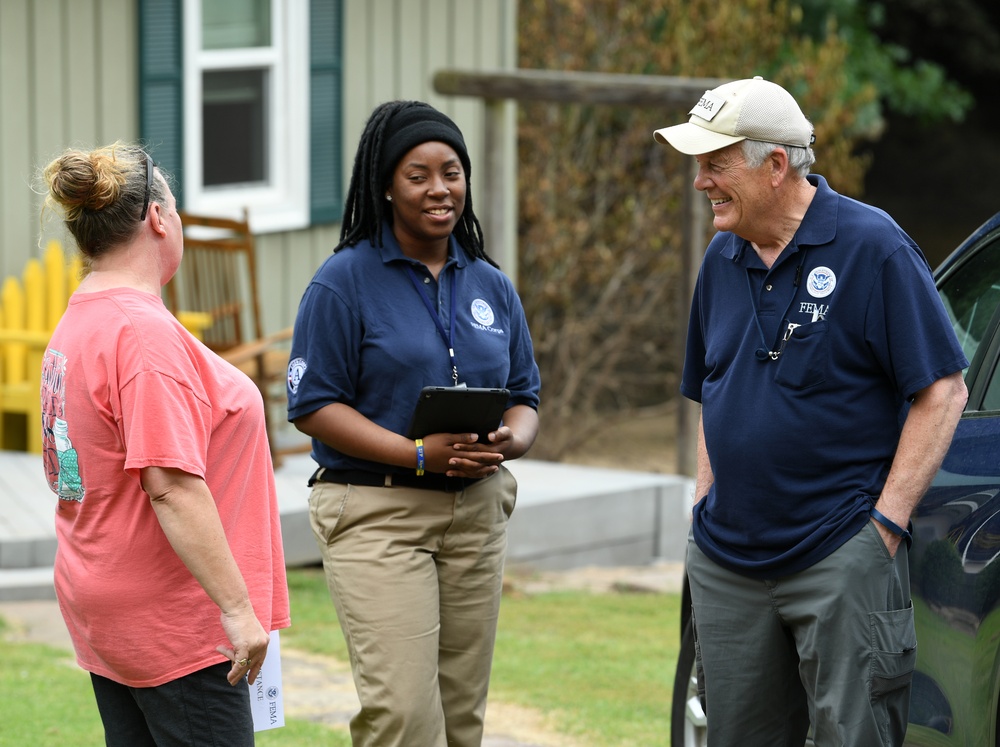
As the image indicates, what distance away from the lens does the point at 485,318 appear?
400 cm

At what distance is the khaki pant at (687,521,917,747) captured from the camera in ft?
10.8

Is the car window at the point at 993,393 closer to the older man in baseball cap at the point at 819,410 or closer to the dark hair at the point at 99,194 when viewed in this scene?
the older man in baseball cap at the point at 819,410

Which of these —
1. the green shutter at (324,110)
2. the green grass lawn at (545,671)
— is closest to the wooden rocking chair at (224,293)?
the green shutter at (324,110)

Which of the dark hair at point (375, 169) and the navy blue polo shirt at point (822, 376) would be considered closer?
the navy blue polo shirt at point (822, 376)

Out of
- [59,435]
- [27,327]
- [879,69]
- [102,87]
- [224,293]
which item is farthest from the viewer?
[879,69]

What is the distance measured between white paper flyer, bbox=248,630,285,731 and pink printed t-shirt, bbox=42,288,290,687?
0.69 ft

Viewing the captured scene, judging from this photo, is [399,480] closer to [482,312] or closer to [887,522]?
[482,312]

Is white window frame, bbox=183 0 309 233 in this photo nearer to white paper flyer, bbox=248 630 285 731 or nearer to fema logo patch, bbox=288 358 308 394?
fema logo patch, bbox=288 358 308 394

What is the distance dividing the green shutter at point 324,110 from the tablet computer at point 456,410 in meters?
6.83

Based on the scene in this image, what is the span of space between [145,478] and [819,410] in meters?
1.41

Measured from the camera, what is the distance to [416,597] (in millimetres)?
3807

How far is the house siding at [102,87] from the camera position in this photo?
347 inches

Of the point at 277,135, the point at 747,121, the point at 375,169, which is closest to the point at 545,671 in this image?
the point at 375,169

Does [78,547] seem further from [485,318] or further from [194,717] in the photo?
[485,318]
